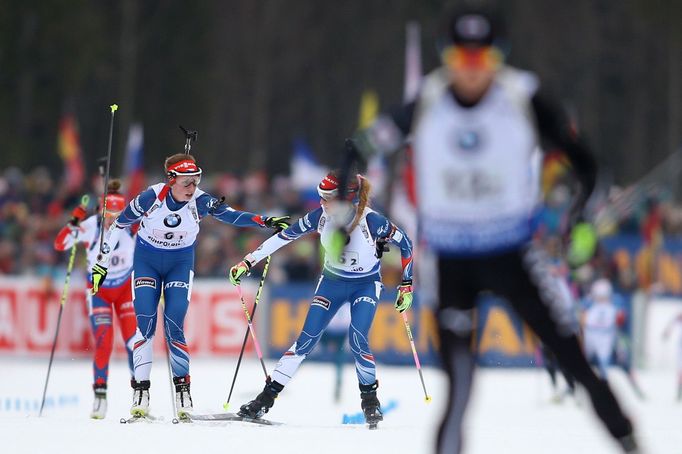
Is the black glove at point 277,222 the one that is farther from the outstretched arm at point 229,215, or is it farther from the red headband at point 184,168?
the red headband at point 184,168

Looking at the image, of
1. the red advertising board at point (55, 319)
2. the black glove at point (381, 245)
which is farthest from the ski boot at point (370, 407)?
the red advertising board at point (55, 319)

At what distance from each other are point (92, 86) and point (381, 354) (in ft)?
91.9

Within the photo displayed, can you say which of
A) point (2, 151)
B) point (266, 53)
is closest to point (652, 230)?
point (2, 151)

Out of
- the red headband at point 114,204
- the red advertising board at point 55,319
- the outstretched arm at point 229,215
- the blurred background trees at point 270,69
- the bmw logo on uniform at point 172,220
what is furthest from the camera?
the blurred background trees at point 270,69

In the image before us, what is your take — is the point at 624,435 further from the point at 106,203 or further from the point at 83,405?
the point at 83,405

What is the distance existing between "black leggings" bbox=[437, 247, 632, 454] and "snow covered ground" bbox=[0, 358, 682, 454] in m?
0.19

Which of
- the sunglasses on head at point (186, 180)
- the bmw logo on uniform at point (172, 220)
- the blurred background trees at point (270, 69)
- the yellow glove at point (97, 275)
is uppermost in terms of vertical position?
the blurred background trees at point (270, 69)

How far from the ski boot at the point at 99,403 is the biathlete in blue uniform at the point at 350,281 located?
1.81 meters

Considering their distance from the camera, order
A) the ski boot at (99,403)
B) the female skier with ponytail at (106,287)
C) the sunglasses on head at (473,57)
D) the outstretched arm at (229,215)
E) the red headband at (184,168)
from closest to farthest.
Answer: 1. the sunglasses on head at (473,57)
2. the red headband at (184,168)
3. the outstretched arm at (229,215)
4. the ski boot at (99,403)
5. the female skier with ponytail at (106,287)

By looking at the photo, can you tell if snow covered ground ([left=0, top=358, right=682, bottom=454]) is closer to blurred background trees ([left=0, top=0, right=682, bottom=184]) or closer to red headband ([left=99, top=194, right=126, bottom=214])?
red headband ([left=99, top=194, right=126, bottom=214])

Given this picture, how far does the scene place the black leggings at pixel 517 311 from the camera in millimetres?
6449

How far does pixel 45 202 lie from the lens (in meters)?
25.0

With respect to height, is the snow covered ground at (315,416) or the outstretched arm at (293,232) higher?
the outstretched arm at (293,232)

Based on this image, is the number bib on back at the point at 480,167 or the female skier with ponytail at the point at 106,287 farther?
the female skier with ponytail at the point at 106,287
